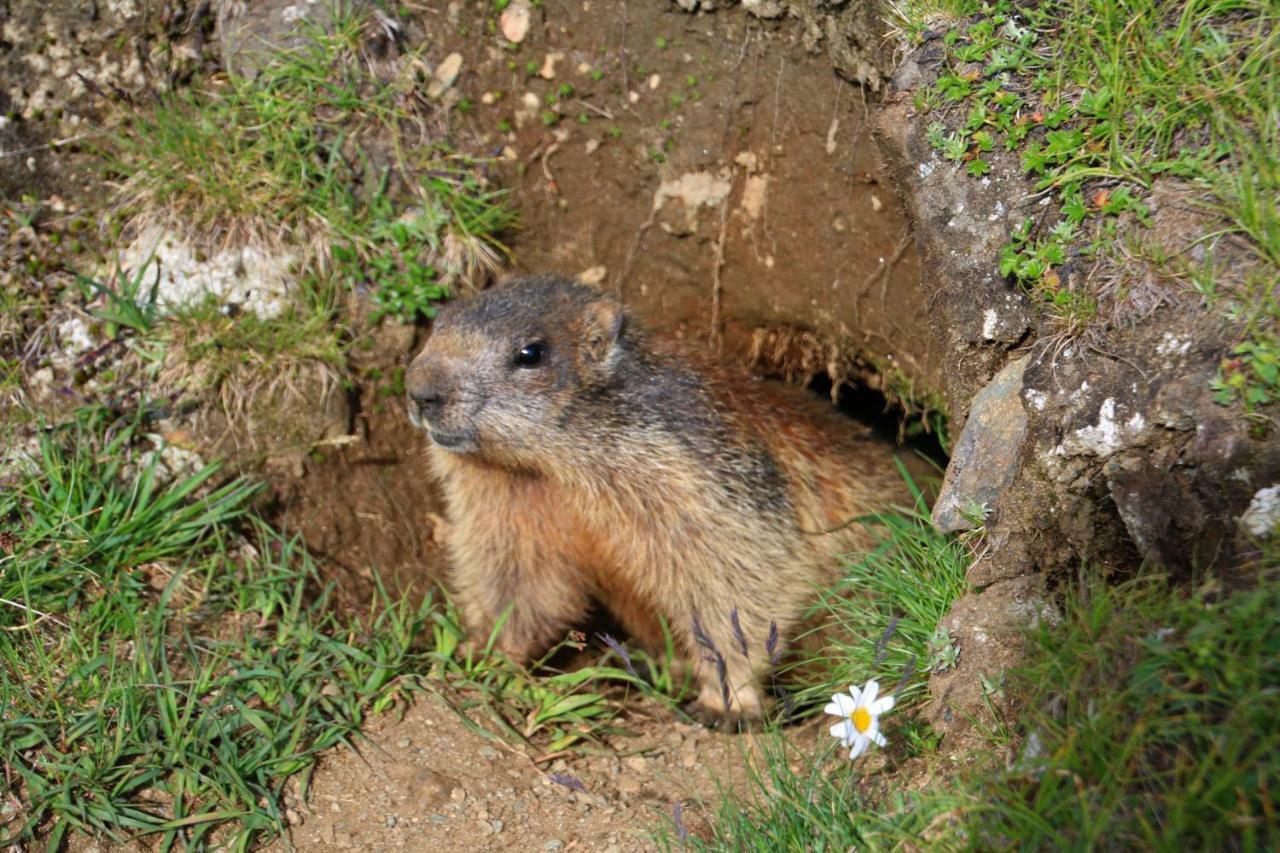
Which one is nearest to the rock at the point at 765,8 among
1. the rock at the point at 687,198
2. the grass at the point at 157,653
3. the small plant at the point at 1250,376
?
the rock at the point at 687,198

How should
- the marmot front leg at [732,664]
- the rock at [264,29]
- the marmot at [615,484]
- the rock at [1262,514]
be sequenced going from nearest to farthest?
the rock at [1262,514] < the marmot at [615,484] < the marmot front leg at [732,664] < the rock at [264,29]

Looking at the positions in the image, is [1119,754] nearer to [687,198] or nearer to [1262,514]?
[1262,514]

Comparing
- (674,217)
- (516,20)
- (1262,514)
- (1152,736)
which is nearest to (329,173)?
(516,20)

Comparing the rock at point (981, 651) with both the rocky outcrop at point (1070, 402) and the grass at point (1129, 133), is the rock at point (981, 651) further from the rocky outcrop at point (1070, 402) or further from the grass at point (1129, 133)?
the grass at point (1129, 133)

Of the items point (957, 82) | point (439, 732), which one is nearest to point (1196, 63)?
point (957, 82)

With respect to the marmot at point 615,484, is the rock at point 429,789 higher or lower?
lower

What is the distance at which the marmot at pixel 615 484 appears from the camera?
4586 millimetres

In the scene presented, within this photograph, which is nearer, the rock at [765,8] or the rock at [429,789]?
the rock at [429,789]

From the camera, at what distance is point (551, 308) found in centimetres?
473

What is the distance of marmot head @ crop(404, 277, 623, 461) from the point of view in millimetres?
4500

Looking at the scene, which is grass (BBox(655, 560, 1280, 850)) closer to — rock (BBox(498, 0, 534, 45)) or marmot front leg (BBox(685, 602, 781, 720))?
marmot front leg (BBox(685, 602, 781, 720))

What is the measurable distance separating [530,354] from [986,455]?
6.16ft

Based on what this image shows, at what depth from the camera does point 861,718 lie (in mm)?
3113

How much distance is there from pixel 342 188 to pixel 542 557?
2.07 metres
